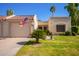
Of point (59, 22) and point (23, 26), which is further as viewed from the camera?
point (59, 22)

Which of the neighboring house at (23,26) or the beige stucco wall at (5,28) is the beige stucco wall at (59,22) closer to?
the neighboring house at (23,26)

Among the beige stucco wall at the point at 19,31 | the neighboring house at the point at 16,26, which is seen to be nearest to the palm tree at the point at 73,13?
the neighboring house at the point at 16,26

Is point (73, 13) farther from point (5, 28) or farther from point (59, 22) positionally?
point (5, 28)

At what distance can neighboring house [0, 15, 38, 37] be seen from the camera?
55.5 feet

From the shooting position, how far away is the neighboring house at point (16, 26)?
1691 centimetres

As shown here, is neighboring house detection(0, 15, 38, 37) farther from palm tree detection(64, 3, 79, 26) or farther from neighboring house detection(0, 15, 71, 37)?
palm tree detection(64, 3, 79, 26)

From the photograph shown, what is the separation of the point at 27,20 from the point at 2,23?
231 cm

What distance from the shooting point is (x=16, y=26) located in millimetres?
17438

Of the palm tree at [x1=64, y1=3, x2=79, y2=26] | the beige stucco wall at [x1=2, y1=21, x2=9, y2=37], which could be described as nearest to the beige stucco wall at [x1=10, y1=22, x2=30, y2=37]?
the beige stucco wall at [x1=2, y1=21, x2=9, y2=37]

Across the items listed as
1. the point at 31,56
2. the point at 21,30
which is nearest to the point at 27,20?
the point at 21,30

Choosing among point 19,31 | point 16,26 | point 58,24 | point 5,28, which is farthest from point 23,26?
point 58,24

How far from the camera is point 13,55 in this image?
1030cm

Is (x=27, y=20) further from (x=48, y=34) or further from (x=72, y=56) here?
(x=72, y=56)

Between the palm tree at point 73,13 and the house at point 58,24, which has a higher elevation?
the palm tree at point 73,13
